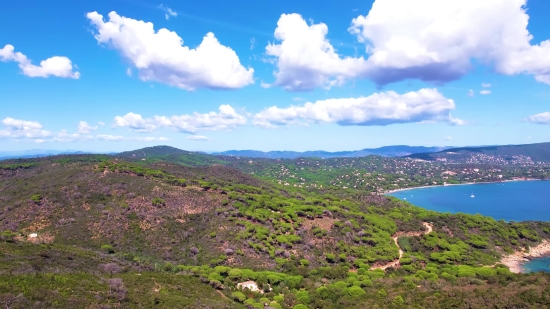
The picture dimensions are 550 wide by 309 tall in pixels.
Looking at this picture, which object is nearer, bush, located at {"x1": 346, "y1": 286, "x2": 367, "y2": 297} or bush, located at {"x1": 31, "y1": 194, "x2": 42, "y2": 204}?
bush, located at {"x1": 346, "y1": 286, "x2": 367, "y2": 297}

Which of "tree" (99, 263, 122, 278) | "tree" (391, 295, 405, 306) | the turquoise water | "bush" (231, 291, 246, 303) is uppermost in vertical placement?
"tree" (99, 263, 122, 278)

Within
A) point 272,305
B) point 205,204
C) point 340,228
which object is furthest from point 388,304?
point 205,204

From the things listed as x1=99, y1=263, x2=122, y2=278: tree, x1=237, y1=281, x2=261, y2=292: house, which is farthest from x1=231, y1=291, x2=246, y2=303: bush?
x1=99, y1=263, x2=122, y2=278: tree

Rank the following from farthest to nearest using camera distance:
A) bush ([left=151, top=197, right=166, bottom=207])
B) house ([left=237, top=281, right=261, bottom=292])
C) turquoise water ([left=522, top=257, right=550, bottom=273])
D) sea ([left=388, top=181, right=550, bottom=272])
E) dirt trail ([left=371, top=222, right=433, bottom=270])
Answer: sea ([left=388, top=181, right=550, bottom=272]) → bush ([left=151, top=197, right=166, bottom=207]) → turquoise water ([left=522, top=257, right=550, bottom=273]) → dirt trail ([left=371, top=222, right=433, bottom=270]) → house ([left=237, top=281, right=261, bottom=292])

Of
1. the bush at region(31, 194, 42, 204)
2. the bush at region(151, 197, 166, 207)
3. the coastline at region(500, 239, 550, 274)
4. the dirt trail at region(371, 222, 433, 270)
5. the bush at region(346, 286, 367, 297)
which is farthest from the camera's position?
the bush at region(151, 197, 166, 207)

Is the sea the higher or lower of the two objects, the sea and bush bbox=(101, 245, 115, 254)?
the lower

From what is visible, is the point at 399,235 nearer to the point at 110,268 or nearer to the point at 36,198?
the point at 110,268

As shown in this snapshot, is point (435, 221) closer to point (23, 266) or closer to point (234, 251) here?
point (234, 251)

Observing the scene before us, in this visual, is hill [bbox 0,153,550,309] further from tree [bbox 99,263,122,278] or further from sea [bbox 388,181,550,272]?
sea [bbox 388,181,550,272]

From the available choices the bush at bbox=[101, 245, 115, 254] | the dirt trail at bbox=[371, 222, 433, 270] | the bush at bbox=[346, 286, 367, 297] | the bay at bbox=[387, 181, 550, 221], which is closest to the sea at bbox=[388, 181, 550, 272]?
the bay at bbox=[387, 181, 550, 221]
